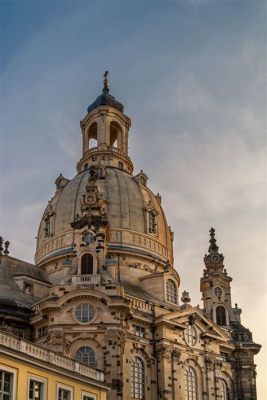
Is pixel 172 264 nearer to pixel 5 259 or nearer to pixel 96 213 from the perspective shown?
pixel 96 213

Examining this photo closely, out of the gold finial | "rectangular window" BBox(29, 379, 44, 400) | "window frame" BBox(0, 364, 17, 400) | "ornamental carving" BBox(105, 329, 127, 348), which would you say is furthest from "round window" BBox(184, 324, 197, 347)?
the gold finial

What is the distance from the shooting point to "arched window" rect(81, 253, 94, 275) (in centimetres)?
6065

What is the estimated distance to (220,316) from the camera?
77125 mm

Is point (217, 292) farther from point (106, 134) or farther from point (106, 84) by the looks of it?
point (106, 84)

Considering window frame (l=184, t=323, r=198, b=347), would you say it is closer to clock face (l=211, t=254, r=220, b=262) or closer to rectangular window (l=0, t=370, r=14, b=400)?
clock face (l=211, t=254, r=220, b=262)

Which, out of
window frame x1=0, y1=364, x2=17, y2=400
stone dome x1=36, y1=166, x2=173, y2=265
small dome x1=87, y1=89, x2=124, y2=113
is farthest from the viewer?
small dome x1=87, y1=89, x2=124, y2=113

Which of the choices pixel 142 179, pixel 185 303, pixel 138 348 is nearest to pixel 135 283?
pixel 185 303

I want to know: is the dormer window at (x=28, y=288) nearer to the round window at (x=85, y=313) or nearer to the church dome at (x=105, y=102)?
the round window at (x=85, y=313)

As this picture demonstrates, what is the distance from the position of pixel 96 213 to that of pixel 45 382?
33102 millimetres

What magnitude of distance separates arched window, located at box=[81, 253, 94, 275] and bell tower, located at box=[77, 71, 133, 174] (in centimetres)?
2206

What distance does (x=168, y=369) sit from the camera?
59812 mm

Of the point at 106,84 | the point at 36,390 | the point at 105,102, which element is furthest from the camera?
the point at 106,84

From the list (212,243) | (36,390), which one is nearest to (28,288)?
(212,243)

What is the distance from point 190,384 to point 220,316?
1610cm
